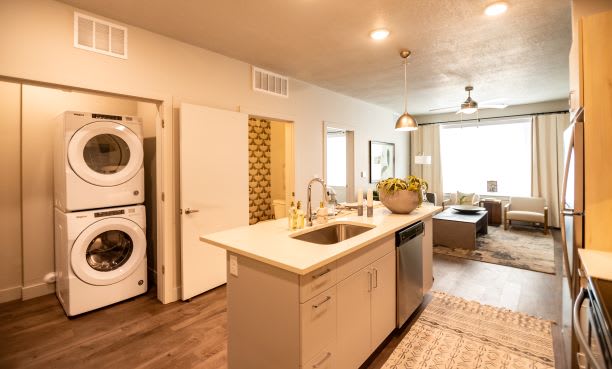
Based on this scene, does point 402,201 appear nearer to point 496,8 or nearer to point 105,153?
point 496,8

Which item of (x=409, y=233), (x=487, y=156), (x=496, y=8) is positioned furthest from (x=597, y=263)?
(x=487, y=156)

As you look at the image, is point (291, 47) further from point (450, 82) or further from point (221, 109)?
point (450, 82)

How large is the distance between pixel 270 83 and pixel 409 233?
255 cm

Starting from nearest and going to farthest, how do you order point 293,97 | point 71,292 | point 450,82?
point 71,292
point 293,97
point 450,82

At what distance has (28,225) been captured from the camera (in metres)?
2.99

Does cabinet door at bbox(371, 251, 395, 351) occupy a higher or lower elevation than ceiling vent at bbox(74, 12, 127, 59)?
lower

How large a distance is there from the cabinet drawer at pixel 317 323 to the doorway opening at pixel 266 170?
3529 millimetres

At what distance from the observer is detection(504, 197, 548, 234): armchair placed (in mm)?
5484

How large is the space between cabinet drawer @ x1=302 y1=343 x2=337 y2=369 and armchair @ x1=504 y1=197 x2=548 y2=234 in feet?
18.5

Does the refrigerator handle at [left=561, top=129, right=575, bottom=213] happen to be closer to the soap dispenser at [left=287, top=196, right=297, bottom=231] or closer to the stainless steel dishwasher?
the stainless steel dishwasher

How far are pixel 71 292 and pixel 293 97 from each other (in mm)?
3265

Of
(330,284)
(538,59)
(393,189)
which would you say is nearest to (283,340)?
(330,284)

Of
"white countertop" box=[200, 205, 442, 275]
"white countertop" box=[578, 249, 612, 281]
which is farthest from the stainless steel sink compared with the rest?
"white countertop" box=[578, 249, 612, 281]

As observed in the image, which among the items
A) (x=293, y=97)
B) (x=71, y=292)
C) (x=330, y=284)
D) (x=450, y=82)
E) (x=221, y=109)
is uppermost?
(x=450, y=82)
